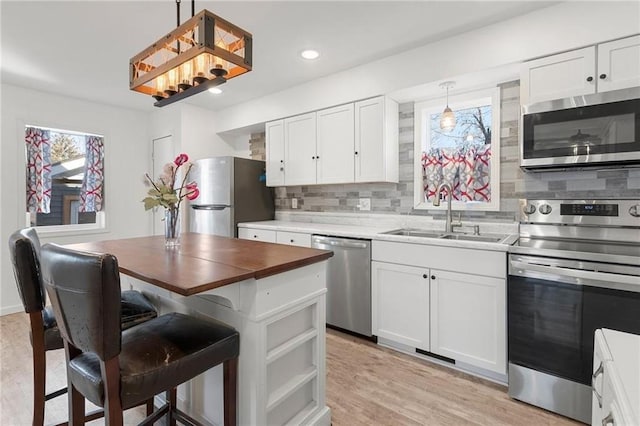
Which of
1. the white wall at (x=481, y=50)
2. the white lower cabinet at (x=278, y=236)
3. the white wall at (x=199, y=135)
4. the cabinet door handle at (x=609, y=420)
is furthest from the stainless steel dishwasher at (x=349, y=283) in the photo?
the white wall at (x=199, y=135)

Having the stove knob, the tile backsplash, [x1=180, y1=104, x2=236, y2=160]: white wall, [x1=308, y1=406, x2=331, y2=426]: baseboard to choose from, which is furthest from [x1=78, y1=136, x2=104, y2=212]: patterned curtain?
the stove knob

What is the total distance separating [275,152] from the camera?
371 cm

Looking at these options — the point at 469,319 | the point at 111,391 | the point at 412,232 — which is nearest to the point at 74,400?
the point at 111,391

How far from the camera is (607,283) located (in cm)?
163

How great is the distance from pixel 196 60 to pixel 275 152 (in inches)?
83.3

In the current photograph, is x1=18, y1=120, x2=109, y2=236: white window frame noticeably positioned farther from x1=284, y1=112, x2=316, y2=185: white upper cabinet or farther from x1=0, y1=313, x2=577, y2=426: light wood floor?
x1=284, y1=112, x2=316, y2=185: white upper cabinet

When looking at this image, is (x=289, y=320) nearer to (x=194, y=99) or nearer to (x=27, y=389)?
(x=27, y=389)

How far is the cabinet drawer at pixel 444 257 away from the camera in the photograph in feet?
6.68

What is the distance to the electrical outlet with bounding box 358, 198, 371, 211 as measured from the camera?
10.9 feet

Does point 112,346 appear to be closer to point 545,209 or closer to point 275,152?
point 545,209

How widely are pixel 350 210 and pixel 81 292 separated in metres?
2.75

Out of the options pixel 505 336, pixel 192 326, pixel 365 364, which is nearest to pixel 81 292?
pixel 192 326

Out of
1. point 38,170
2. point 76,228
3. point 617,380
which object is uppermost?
point 38,170

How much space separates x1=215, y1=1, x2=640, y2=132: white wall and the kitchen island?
1.83 metres
